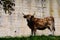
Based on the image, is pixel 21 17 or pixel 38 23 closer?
pixel 21 17

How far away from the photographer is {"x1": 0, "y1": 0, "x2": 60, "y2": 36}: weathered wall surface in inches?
384

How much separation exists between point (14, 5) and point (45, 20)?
2.97 feet

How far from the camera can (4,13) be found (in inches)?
384

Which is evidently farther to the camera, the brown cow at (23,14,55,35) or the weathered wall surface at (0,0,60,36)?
the brown cow at (23,14,55,35)

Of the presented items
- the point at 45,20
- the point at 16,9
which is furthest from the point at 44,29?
the point at 16,9

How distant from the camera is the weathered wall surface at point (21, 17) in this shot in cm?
974

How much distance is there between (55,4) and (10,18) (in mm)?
1246

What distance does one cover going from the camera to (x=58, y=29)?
32.6ft

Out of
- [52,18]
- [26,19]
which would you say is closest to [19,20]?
[26,19]

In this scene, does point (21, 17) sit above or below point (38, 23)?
above

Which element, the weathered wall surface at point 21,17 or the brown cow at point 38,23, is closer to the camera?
the weathered wall surface at point 21,17

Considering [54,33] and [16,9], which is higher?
[16,9]

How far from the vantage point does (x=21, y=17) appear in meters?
9.81

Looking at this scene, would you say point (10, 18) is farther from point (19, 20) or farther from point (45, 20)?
point (45, 20)
